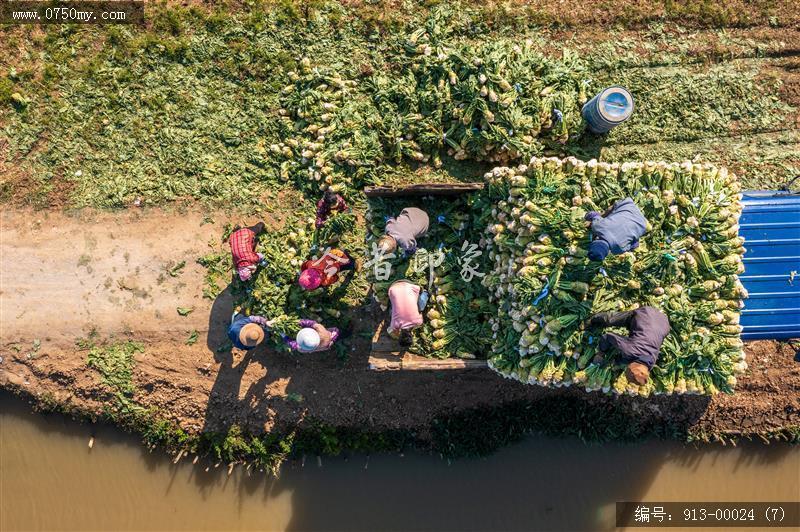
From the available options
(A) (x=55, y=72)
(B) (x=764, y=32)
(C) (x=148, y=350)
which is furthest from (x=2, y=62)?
(B) (x=764, y=32)

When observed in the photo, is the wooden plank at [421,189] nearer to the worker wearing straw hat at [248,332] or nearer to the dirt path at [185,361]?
the dirt path at [185,361]

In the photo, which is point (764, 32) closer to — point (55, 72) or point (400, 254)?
point (400, 254)

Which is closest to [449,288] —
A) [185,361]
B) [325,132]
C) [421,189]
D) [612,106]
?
[421,189]

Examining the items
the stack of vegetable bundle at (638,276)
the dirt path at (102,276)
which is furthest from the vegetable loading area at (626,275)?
the dirt path at (102,276)

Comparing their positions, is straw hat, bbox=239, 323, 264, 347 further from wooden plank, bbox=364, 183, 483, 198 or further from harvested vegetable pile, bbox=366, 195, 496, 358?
wooden plank, bbox=364, 183, 483, 198

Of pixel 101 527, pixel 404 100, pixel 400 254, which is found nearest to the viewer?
pixel 400 254

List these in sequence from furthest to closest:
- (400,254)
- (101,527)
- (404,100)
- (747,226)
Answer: (101,527) → (404,100) → (400,254) → (747,226)

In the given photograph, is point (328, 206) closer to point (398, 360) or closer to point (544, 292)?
point (398, 360)
